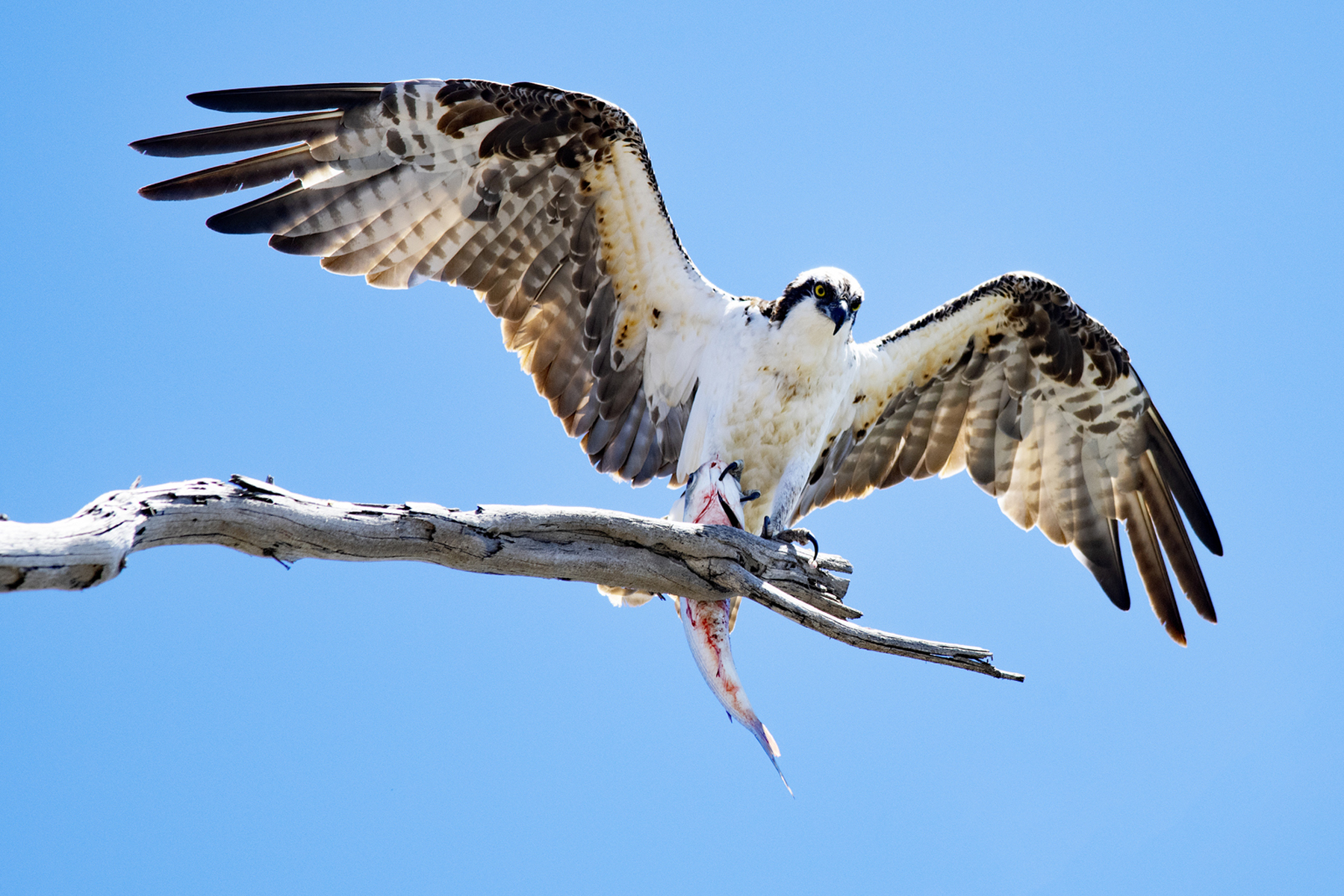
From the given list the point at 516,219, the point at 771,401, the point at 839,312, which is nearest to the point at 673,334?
the point at 771,401

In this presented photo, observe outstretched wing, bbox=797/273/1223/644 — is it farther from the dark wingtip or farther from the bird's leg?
the dark wingtip

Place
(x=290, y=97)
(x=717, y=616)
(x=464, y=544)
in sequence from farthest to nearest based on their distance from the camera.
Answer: (x=290, y=97)
(x=717, y=616)
(x=464, y=544)

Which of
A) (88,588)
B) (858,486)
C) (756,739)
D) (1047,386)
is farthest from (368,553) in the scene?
(1047,386)

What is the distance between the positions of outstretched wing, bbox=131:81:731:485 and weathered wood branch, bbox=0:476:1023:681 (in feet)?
7.18

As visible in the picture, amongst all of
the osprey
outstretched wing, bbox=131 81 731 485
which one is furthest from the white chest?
outstretched wing, bbox=131 81 731 485

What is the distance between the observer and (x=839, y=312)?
6.55m

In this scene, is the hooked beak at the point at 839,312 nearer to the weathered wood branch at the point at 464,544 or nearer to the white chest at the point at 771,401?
the white chest at the point at 771,401

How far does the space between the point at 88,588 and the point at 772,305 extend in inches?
162

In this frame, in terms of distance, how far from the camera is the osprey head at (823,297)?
6.55m

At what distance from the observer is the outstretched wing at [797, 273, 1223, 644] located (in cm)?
775

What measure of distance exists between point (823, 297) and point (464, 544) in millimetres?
2700

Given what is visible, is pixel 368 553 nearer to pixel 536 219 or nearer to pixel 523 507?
pixel 523 507

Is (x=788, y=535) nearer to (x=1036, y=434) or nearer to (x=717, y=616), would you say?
(x=717, y=616)

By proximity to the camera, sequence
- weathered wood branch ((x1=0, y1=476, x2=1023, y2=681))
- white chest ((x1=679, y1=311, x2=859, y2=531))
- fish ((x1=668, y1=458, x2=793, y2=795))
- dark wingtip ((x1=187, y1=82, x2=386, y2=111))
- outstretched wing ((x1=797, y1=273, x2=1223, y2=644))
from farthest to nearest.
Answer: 1. outstretched wing ((x1=797, y1=273, x2=1223, y2=644))
2. white chest ((x1=679, y1=311, x2=859, y2=531))
3. dark wingtip ((x1=187, y1=82, x2=386, y2=111))
4. fish ((x1=668, y1=458, x2=793, y2=795))
5. weathered wood branch ((x1=0, y1=476, x2=1023, y2=681))
